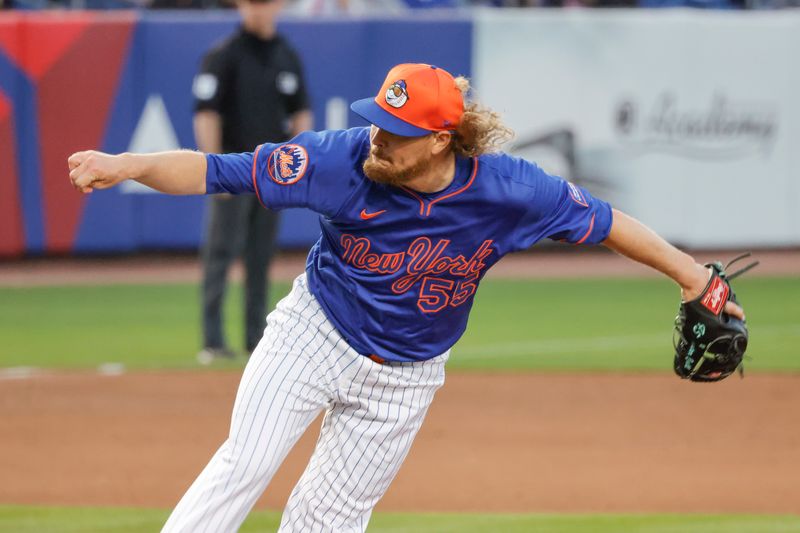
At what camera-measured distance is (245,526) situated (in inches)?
221

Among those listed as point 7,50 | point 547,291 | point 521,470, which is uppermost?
point 7,50

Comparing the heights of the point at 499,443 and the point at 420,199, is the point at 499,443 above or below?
below

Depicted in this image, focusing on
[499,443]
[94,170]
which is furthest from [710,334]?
[499,443]

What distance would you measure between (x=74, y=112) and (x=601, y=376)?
6.82 meters

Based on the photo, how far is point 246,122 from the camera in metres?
8.70

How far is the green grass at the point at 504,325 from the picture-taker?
9164 millimetres

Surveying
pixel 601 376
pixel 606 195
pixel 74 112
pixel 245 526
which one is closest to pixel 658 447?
pixel 601 376

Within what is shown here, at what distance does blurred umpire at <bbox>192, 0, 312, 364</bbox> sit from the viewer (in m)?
8.64

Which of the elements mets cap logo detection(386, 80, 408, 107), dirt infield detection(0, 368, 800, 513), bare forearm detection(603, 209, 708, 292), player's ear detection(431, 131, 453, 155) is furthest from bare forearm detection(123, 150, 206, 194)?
dirt infield detection(0, 368, 800, 513)

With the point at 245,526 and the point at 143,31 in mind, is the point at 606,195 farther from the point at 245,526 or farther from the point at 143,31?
the point at 245,526

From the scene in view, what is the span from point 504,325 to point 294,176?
671 centimetres

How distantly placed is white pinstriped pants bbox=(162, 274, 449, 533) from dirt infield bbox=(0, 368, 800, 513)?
71.9 inches

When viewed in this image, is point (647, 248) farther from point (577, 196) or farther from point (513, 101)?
point (513, 101)

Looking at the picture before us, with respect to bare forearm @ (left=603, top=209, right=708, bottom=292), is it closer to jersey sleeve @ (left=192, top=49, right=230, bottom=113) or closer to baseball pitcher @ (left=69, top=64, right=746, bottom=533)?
baseball pitcher @ (left=69, top=64, right=746, bottom=533)
